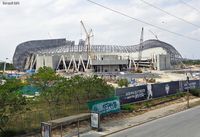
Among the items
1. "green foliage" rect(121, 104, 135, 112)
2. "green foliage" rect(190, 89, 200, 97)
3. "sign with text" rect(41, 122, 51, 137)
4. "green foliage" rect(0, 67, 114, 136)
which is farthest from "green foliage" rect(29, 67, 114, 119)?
"green foliage" rect(190, 89, 200, 97)

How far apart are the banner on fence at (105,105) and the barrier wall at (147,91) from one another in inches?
69.4

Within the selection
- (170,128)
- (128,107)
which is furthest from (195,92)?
(170,128)

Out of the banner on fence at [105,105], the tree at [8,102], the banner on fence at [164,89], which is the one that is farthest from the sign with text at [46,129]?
the banner on fence at [164,89]

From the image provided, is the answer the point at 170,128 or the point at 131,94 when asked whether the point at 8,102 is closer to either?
the point at 170,128

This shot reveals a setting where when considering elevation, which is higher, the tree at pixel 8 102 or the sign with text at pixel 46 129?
the tree at pixel 8 102

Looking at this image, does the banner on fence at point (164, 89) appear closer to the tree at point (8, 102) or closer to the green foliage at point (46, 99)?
the green foliage at point (46, 99)

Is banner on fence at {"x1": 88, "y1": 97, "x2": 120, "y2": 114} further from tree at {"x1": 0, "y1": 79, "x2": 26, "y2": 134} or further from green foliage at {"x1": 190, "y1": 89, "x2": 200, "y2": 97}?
green foliage at {"x1": 190, "y1": 89, "x2": 200, "y2": 97}

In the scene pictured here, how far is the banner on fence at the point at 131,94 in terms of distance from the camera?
3006 cm

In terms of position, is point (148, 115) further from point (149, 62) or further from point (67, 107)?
point (149, 62)

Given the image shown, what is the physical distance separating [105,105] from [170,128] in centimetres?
605

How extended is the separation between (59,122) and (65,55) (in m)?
181

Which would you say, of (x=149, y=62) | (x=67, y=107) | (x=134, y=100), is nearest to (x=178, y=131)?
(x=67, y=107)

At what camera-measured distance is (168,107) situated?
32938 millimetres

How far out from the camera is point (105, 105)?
26.1 metres
